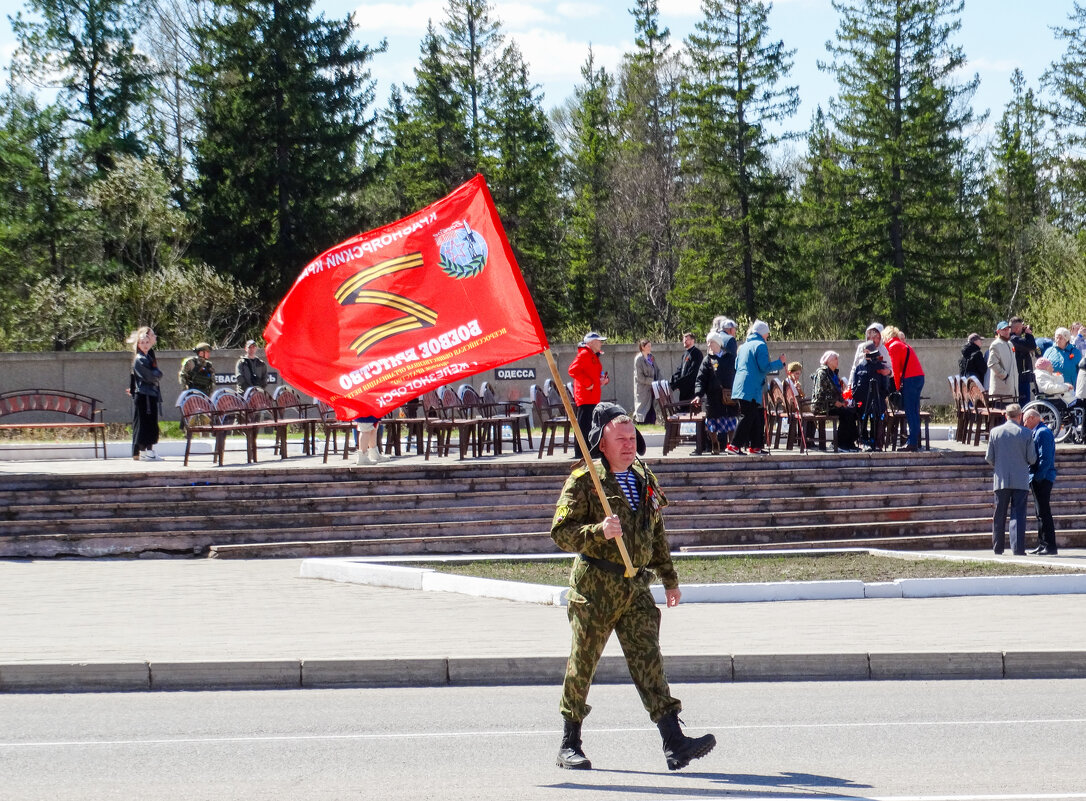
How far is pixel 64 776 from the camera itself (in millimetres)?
6465

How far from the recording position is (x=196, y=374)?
21.4 metres

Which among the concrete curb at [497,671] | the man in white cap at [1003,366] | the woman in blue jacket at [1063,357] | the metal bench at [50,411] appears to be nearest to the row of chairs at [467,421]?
the metal bench at [50,411]

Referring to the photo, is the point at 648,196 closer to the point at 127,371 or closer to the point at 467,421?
the point at 127,371

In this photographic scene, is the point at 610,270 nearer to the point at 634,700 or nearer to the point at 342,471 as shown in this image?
the point at 342,471

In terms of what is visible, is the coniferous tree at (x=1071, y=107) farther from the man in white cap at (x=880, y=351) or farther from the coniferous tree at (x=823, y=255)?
the man in white cap at (x=880, y=351)

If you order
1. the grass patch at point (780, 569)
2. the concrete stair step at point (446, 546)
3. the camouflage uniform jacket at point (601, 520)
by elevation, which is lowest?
the grass patch at point (780, 569)

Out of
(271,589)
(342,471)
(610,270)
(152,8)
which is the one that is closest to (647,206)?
(610,270)

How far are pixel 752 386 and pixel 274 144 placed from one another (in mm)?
30940

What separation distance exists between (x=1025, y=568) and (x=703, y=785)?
8.24 m

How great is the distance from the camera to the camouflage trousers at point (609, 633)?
256 inches

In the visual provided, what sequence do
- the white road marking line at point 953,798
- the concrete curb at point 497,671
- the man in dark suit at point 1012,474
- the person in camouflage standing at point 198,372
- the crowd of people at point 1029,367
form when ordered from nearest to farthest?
the white road marking line at point 953,798 → the concrete curb at point 497,671 → the man in dark suit at point 1012,474 → the crowd of people at point 1029,367 → the person in camouflage standing at point 198,372

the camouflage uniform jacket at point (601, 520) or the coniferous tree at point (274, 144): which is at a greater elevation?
the coniferous tree at point (274, 144)

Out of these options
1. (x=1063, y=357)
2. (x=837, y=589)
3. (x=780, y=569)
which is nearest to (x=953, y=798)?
(x=837, y=589)

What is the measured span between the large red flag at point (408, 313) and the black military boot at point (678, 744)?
2.41m
